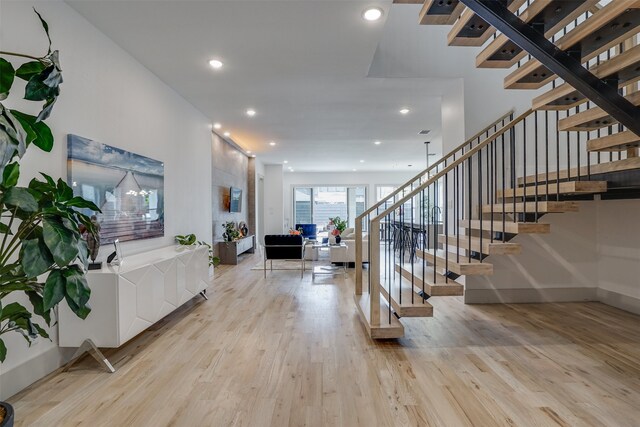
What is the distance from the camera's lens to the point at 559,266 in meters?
4.27

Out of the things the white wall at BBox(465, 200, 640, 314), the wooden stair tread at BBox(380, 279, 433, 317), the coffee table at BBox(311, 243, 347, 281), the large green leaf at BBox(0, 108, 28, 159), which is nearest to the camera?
the large green leaf at BBox(0, 108, 28, 159)

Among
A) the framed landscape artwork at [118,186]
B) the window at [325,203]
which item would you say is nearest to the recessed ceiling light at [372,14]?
the framed landscape artwork at [118,186]

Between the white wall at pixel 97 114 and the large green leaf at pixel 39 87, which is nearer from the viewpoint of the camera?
the large green leaf at pixel 39 87

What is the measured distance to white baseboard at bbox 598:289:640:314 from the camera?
383 centimetres

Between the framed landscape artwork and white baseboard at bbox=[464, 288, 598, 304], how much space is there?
12.9ft

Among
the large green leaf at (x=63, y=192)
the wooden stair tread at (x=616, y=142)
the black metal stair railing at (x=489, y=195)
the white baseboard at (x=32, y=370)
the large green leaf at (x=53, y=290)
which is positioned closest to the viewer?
the large green leaf at (x=53, y=290)

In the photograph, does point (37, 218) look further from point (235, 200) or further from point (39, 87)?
point (235, 200)

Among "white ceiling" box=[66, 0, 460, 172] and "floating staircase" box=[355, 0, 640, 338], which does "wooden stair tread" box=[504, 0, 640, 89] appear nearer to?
"floating staircase" box=[355, 0, 640, 338]

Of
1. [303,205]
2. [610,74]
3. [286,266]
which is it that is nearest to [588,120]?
[610,74]

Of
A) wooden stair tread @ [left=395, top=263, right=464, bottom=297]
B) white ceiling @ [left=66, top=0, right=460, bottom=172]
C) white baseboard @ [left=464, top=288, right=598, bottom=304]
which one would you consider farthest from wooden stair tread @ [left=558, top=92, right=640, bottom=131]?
white baseboard @ [left=464, top=288, right=598, bottom=304]

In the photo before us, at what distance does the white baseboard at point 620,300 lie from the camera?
Result: 151 inches

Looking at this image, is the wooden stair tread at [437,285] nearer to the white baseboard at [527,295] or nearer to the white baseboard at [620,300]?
the white baseboard at [527,295]

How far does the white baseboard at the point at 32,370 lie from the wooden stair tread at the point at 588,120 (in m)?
4.23

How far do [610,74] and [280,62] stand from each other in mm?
2811
